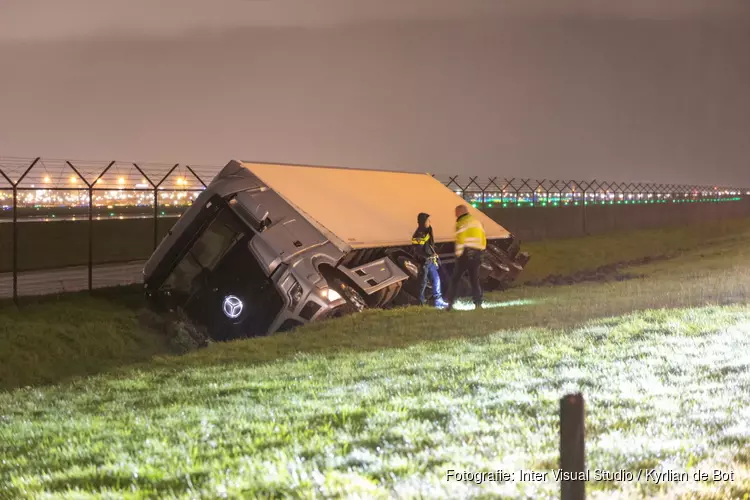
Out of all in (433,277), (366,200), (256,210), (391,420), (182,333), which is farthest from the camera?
(366,200)

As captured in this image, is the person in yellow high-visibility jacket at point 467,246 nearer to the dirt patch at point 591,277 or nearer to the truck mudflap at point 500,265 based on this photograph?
the truck mudflap at point 500,265

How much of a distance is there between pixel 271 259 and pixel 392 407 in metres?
5.88

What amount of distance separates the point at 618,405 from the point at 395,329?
5187 millimetres

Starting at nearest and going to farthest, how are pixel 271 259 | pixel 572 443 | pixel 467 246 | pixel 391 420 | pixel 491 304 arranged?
pixel 572 443 → pixel 391 420 → pixel 271 259 → pixel 467 246 → pixel 491 304

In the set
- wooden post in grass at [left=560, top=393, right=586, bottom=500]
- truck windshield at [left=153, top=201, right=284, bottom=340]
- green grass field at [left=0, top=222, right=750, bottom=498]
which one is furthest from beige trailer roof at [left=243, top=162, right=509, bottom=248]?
wooden post in grass at [left=560, top=393, right=586, bottom=500]

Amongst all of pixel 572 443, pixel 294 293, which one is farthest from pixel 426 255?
pixel 572 443

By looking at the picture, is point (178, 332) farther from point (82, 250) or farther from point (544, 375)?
point (82, 250)

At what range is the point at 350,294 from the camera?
1173 centimetres

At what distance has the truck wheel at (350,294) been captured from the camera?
11.5 meters

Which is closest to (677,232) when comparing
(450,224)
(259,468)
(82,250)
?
(450,224)

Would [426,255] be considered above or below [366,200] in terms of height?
below

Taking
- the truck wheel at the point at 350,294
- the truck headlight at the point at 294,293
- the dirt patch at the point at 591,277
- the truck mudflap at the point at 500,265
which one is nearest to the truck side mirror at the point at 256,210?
the truck headlight at the point at 294,293

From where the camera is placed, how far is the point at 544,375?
6.53 m

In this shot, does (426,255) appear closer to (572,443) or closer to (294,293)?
(294,293)
